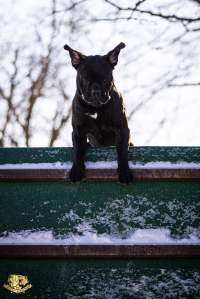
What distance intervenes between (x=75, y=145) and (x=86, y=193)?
1.46 feet

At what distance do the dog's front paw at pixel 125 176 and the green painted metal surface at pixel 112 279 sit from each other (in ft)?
2.02

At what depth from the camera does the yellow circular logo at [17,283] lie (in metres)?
1.86

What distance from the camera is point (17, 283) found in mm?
1874

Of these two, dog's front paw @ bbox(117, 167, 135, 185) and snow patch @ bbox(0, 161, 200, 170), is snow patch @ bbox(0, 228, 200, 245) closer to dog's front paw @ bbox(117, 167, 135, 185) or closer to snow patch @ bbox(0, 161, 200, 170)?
dog's front paw @ bbox(117, 167, 135, 185)

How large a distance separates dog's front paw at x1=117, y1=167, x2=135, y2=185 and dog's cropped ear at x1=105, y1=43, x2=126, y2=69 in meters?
0.98

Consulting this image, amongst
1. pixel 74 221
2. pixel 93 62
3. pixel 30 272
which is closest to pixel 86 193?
pixel 74 221

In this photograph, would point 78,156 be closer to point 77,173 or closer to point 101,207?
point 77,173

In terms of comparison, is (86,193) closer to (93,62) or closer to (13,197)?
(13,197)

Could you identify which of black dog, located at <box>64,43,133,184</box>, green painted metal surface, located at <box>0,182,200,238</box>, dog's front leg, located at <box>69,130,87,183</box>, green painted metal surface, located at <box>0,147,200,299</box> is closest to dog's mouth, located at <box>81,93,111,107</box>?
black dog, located at <box>64,43,133,184</box>

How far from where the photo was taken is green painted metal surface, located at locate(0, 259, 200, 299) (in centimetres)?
183

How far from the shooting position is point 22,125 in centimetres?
962

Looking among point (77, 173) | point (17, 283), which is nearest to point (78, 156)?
point (77, 173)

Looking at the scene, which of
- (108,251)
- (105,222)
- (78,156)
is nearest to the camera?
(108,251)

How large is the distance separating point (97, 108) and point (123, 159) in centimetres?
52
